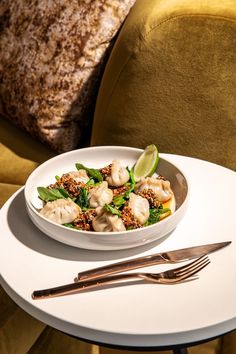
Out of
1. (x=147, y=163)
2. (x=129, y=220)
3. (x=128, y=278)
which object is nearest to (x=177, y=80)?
(x=147, y=163)

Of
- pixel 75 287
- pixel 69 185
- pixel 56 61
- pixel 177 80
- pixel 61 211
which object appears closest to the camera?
pixel 75 287

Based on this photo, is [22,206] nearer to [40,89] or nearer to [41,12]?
[40,89]

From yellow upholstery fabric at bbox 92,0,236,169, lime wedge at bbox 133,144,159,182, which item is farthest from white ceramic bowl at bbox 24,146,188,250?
yellow upholstery fabric at bbox 92,0,236,169

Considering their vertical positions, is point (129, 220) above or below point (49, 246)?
above

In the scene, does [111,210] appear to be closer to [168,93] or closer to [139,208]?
[139,208]

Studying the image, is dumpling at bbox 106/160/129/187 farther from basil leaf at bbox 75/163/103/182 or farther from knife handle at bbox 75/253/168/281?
knife handle at bbox 75/253/168/281

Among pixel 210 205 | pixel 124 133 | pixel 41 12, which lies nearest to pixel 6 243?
pixel 210 205

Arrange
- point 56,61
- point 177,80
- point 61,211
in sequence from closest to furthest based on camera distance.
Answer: point 61,211 < point 177,80 < point 56,61

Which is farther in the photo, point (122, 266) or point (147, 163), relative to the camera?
point (147, 163)
